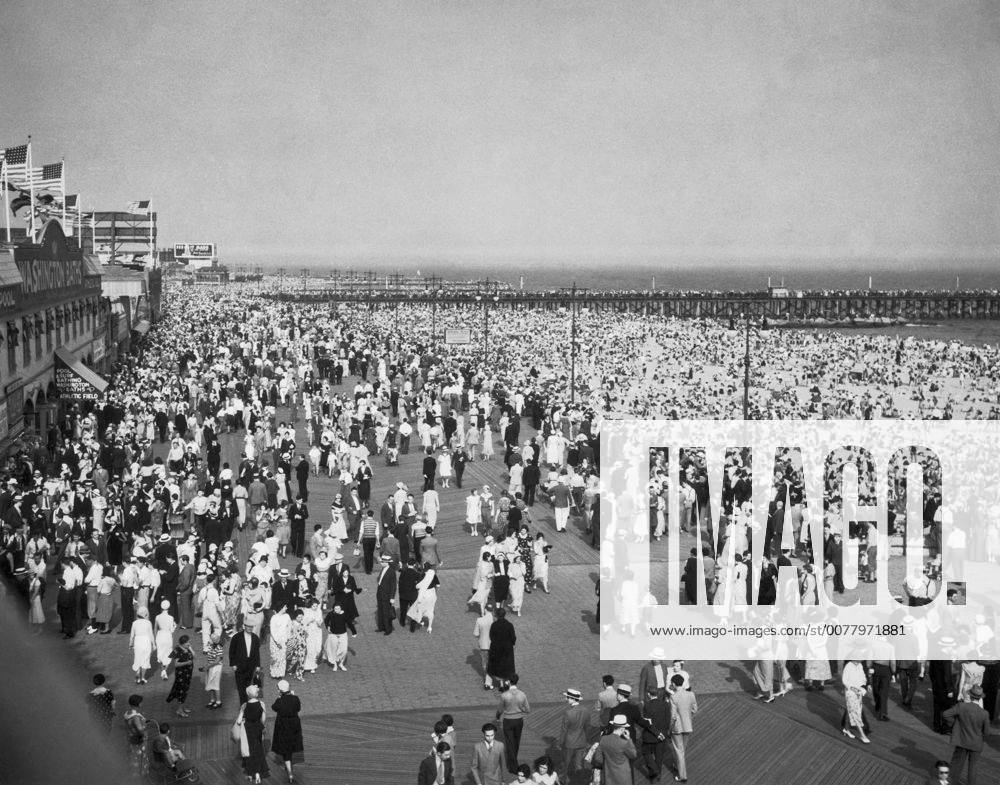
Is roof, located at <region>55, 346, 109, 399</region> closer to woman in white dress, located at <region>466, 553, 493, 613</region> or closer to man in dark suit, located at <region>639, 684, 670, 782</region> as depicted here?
woman in white dress, located at <region>466, 553, 493, 613</region>

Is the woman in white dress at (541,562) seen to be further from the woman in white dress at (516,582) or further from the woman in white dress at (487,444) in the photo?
the woman in white dress at (487,444)

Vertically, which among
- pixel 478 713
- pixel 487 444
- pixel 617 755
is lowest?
pixel 478 713

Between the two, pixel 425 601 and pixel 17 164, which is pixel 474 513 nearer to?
pixel 425 601

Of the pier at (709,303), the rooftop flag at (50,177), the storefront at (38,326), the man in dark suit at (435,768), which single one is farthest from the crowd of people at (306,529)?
the pier at (709,303)

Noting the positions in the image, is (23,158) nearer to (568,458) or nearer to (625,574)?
(568,458)

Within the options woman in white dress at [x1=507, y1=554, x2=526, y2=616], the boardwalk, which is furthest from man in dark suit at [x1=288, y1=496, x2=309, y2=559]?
woman in white dress at [x1=507, y1=554, x2=526, y2=616]

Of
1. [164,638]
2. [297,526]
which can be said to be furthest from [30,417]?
[164,638]
